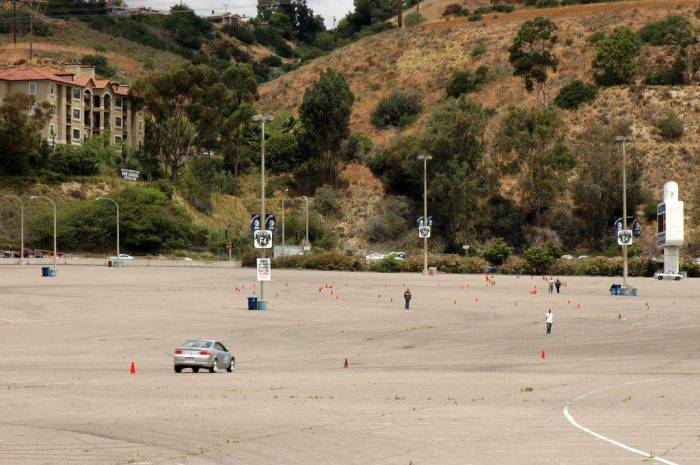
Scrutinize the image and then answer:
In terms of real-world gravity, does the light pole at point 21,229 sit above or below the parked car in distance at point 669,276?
above

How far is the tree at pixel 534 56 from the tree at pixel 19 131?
5822 cm

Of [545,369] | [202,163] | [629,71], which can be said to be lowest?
[545,369]

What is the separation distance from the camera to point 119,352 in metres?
44.9

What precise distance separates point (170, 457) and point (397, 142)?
12077cm

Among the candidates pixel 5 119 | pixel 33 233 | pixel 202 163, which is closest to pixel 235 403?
pixel 33 233

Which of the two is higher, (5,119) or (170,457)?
(5,119)

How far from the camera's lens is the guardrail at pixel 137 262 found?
109m

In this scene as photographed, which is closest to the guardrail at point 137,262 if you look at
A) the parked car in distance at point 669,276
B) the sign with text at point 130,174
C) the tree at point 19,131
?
the sign with text at point 130,174

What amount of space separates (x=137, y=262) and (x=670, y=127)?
6758 cm

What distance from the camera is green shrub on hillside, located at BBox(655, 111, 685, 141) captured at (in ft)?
467

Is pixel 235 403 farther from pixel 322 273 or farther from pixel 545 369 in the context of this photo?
pixel 322 273

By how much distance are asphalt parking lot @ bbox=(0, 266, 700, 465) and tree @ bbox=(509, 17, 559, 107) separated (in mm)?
73218

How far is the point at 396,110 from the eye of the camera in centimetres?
15925

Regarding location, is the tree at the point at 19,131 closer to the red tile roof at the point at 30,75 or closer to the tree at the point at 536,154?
the red tile roof at the point at 30,75
